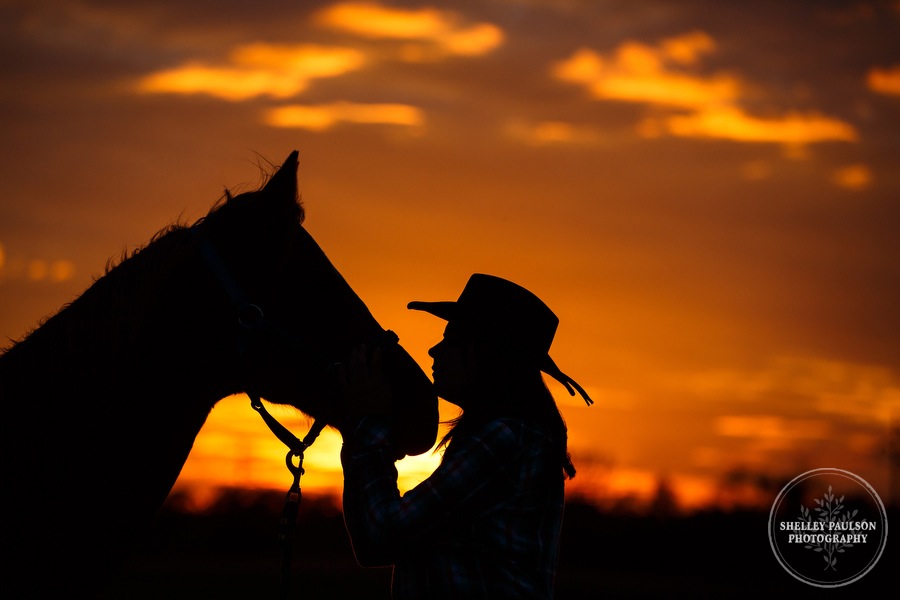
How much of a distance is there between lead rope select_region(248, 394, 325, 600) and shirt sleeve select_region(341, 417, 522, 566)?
0.33 m

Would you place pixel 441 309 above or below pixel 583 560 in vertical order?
below

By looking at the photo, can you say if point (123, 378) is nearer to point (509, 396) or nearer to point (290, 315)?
point (290, 315)

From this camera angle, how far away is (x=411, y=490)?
2748 millimetres

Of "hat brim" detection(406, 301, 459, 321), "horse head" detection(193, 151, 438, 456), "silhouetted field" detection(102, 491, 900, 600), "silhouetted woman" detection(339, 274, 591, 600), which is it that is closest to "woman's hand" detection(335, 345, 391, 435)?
"silhouetted woman" detection(339, 274, 591, 600)

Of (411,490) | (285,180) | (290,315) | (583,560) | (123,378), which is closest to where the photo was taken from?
(411,490)

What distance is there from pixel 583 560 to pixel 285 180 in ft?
130

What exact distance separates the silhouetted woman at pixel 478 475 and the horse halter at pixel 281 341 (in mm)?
197

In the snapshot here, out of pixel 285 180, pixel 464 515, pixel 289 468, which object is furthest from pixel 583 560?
pixel 285 180

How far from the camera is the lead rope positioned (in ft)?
10.1

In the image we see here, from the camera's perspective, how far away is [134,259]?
314 cm

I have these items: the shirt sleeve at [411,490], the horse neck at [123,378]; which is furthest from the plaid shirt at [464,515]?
the horse neck at [123,378]

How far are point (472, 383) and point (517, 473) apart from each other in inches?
14.1

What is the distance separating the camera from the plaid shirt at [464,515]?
2.72 metres

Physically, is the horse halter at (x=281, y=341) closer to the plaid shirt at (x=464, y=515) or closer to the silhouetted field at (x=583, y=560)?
the plaid shirt at (x=464, y=515)
